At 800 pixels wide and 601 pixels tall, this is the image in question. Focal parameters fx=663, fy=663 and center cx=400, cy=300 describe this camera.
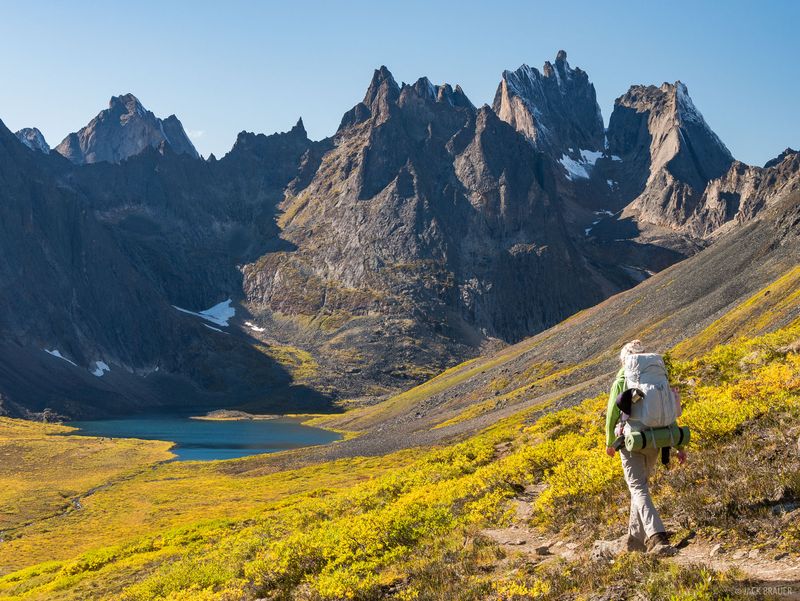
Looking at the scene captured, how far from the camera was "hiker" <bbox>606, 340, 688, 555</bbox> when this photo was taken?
1212cm

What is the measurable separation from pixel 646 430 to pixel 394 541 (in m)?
8.38

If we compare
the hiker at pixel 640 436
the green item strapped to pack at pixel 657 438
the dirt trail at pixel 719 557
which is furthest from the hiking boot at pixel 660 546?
the green item strapped to pack at pixel 657 438

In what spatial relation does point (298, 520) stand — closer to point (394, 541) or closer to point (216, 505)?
point (394, 541)

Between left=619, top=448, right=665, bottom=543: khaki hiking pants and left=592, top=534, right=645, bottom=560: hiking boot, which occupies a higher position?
left=619, top=448, right=665, bottom=543: khaki hiking pants

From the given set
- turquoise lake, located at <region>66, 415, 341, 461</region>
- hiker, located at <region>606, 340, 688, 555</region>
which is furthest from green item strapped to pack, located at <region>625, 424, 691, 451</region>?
turquoise lake, located at <region>66, 415, 341, 461</region>

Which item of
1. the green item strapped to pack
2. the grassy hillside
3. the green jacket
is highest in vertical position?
the green jacket

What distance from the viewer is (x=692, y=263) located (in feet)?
461

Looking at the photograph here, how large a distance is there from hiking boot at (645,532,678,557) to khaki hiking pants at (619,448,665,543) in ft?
0.26

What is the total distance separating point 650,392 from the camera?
1238 cm

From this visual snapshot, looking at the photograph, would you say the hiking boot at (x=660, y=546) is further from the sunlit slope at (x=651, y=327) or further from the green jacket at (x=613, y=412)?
the sunlit slope at (x=651, y=327)

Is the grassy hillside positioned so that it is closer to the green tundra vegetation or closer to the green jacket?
the green tundra vegetation

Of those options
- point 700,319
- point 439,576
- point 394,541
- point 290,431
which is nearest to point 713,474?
point 439,576

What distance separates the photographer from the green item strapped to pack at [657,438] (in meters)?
12.4

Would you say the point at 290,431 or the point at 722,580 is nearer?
the point at 722,580
